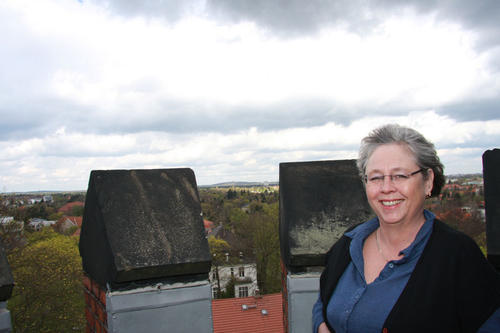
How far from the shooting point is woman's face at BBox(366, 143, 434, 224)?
178cm

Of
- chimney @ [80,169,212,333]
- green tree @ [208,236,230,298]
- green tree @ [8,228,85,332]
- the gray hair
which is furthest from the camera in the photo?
green tree @ [208,236,230,298]

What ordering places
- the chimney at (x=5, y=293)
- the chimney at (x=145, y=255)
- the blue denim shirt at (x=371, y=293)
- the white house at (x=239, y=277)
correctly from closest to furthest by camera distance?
the blue denim shirt at (x=371, y=293) → the chimney at (x=5, y=293) → the chimney at (x=145, y=255) → the white house at (x=239, y=277)

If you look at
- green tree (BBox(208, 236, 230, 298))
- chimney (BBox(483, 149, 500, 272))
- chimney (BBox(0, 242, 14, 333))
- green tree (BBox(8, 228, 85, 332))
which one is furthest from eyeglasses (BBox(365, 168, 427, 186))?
green tree (BBox(208, 236, 230, 298))

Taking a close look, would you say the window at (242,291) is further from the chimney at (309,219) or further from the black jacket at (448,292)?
the black jacket at (448,292)

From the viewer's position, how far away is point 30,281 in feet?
58.0

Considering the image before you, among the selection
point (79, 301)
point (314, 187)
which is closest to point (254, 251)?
point (79, 301)

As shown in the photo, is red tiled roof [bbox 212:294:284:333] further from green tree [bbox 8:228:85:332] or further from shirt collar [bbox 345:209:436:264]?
shirt collar [bbox 345:209:436:264]

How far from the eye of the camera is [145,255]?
8.13 feet

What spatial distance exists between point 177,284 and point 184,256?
0.21 m

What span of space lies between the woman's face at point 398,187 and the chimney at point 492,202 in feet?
3.62

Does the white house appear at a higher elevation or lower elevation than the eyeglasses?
lower

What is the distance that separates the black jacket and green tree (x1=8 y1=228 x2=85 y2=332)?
18827 mm

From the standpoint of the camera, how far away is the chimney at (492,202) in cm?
254

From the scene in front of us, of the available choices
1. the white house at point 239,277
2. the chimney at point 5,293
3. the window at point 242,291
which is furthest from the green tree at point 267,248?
the chimney at point 5,293
